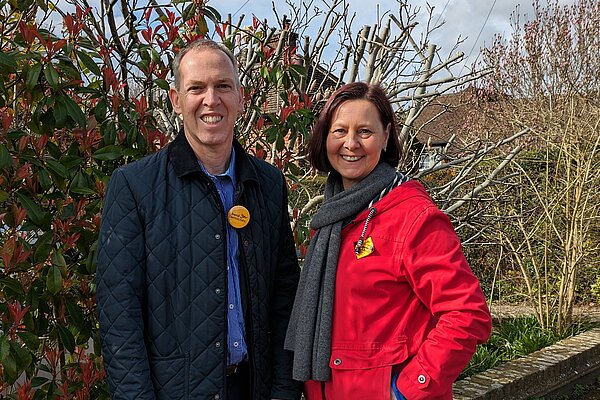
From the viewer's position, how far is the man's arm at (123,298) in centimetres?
201

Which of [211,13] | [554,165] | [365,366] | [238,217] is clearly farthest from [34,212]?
[554,165]

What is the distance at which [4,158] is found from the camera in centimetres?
214

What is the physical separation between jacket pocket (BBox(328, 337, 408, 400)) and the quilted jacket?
291 millimetres

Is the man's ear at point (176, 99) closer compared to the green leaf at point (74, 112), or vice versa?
the man's ear at point (176, 99)

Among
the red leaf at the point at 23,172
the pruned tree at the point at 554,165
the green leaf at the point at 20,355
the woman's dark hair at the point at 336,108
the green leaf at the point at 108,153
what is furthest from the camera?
the pruned tree at the point at 554,165

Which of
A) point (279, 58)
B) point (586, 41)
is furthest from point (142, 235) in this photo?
point (586, 41)

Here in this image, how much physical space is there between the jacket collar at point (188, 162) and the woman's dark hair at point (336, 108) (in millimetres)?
274

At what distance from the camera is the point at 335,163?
2408 mm

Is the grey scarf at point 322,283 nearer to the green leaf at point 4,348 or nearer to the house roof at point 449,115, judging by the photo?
the green leaf at point 4,348

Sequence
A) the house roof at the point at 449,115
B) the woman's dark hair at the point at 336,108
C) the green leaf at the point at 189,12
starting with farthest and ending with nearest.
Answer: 1. the house roof at the point at 449,115
2. the green leaf at the point at 189,12
3. the woman's dark hair at the point at 336,108

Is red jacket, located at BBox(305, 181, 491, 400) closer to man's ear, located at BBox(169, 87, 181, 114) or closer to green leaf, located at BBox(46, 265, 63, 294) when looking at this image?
man's ear, located at BBox(169, 87, 181, 114)

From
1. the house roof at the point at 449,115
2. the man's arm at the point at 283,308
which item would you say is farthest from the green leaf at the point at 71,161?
the house roof at the point at 449,115

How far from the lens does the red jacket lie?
2037 mm

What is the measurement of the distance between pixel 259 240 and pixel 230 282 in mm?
189
